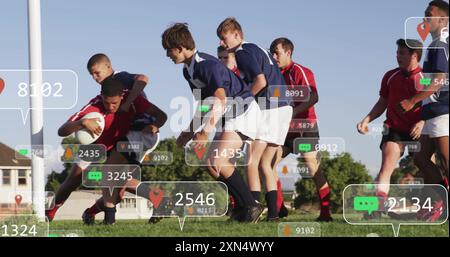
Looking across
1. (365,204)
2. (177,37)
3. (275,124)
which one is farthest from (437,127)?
(177,37)

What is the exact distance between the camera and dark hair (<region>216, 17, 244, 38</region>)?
6.42 meters

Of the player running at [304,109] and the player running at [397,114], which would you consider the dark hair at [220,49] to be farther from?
the player running at [397,114]

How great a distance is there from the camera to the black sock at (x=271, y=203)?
6.97 m

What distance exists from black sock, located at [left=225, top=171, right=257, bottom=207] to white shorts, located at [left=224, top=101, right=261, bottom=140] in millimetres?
291

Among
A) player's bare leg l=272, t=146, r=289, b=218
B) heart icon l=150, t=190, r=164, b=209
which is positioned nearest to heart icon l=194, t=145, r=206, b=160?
heart icon l=150, t=190, r=164, b=209

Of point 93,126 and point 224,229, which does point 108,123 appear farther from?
point 224,229

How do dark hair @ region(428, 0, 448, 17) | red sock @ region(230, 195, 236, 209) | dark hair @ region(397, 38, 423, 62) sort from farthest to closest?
red sock @ region(230, 195, 236, 209) → dark hair @ region(397, 38, 423, 62) → dark hair @ region(428, 0, 448, 17)

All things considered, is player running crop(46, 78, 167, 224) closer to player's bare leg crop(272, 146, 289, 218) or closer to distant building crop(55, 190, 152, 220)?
distant building crop(55, 190, 152, 220)

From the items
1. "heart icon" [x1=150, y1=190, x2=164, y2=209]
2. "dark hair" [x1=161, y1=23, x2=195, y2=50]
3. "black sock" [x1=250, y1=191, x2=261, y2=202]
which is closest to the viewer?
"dark hair" [x1=161, y1=23, x2=195, y2=50]

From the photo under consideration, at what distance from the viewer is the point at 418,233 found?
6.23 m

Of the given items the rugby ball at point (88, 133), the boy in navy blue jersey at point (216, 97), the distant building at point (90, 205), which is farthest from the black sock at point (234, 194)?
the rugby ball at point (88, 133)

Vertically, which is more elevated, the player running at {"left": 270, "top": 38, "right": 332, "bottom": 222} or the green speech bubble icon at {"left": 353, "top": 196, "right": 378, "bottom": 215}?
the player running at {"left": 270, "top": 38, "right": 332, "bottom": 222}

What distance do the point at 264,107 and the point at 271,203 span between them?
0.71m
